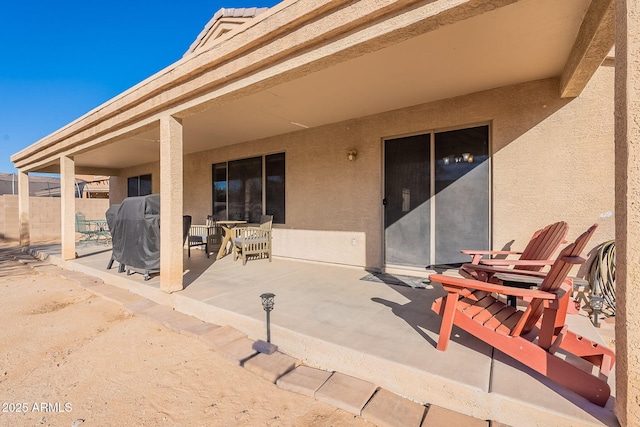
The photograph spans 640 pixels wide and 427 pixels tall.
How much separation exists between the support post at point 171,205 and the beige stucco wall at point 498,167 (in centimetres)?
242

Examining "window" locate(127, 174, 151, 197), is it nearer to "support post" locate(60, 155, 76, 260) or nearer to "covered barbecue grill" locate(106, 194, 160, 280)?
"support post" locate(60, 155, 76, 260)

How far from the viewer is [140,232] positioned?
426 centimetres

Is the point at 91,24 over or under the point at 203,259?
over

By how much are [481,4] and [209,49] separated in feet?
8.33

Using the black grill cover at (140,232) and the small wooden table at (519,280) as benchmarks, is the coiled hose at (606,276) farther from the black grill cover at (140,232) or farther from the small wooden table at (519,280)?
the black grill cover at (140,232)

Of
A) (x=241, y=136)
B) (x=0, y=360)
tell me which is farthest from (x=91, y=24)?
(x=0, y=360)

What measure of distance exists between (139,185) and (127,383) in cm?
897

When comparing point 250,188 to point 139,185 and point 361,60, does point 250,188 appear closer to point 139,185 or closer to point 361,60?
point 361,60

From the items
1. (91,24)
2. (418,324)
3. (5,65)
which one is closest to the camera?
(418,324)

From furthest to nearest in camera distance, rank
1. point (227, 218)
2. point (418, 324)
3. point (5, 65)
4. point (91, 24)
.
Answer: point (5, 65) → point (91, 24) → point (227, 218) → point (418, 324)

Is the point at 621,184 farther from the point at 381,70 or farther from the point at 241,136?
the point at 241,136

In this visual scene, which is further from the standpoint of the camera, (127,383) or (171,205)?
(171,205)

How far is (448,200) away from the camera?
13.7 ft

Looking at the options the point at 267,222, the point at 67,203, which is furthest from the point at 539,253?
the point at 67,203
